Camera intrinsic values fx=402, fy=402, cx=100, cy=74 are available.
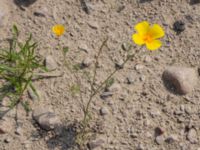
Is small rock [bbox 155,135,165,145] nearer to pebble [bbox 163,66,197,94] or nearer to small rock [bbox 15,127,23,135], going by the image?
pebble [bbox 163,66,197,94]

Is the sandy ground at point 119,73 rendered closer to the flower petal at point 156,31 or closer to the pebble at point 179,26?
the pebble at point 179,26

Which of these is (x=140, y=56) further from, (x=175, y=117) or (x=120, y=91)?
(x=175, y=117)

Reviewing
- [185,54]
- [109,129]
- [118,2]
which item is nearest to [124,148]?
[109,129]

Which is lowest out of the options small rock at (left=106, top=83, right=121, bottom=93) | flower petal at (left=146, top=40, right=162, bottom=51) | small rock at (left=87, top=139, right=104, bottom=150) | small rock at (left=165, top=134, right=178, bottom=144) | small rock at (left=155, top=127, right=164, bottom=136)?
small rock at (left=87, top=139, right=104, bottom=150)

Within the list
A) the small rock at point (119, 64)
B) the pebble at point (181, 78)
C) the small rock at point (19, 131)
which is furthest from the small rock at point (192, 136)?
the small rock at point (19, 131)

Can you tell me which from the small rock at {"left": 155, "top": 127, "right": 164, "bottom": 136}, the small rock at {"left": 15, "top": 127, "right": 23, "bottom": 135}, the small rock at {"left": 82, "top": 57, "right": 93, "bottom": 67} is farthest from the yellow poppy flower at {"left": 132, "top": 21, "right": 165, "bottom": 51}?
the small rock at {"left": 15, "top": 127, "right": 23, "bottom": 135}
